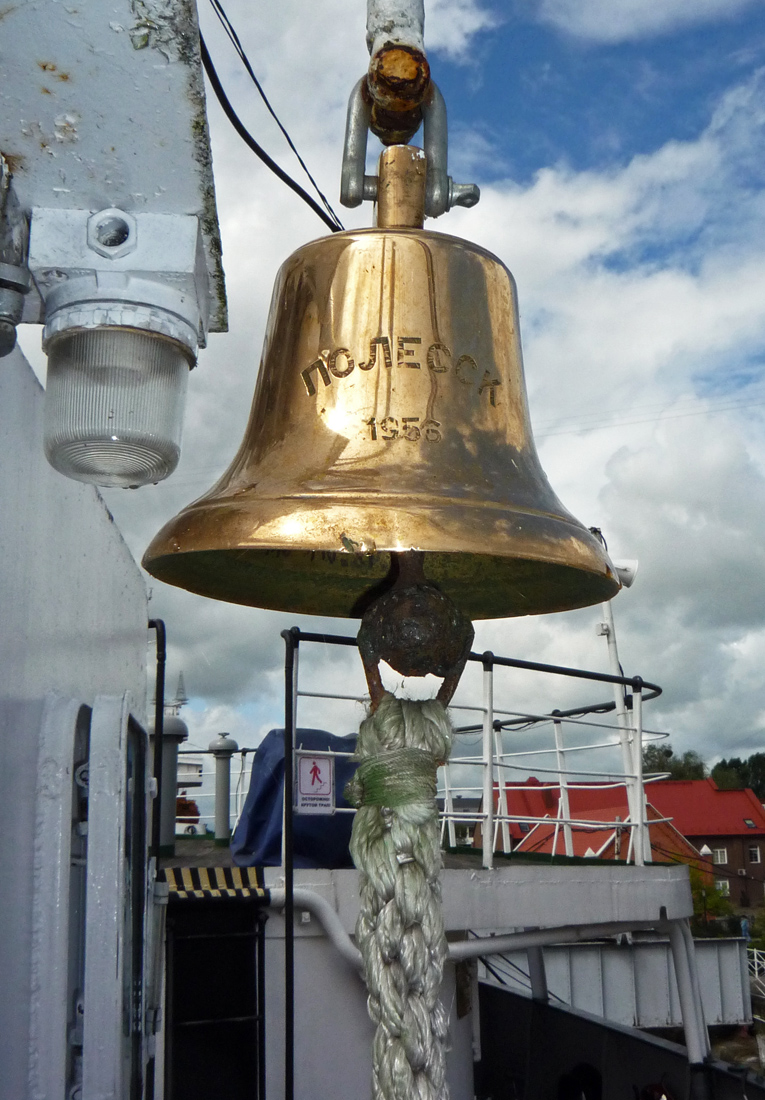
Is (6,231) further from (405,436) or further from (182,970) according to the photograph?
(182,970)

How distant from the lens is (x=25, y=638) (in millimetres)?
2002

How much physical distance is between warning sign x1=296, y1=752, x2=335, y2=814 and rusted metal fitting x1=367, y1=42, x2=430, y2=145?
10.2 ft

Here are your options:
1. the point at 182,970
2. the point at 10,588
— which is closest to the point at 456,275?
the point at 10,588

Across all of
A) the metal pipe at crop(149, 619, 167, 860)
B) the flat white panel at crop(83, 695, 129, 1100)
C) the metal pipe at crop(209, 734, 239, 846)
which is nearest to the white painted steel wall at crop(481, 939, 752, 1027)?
the metal pipe at crop(209, 734, 239, 846)

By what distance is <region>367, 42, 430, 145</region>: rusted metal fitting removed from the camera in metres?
1.48

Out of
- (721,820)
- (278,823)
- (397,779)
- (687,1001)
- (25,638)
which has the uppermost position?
(25,638)

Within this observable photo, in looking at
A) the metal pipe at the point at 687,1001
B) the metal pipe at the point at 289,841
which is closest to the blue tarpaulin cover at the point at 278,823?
the metal pipe at the point at 289,841

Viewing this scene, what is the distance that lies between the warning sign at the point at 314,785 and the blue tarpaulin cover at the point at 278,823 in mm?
308

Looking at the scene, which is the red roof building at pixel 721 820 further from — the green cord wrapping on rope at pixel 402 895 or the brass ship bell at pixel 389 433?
the green cord wrapping on rope at pixel 402 895

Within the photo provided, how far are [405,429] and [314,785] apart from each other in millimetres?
3163

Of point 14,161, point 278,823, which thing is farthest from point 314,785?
point 14,161

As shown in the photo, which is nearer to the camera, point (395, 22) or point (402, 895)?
point (402, 895)

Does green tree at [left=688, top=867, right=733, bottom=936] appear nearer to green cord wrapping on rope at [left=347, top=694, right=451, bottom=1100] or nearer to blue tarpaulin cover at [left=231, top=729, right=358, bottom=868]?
blue tarpaulin cover at [left=231, top=729, right=358, bottom=868]

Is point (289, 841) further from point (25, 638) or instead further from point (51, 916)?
point (25, 638)
